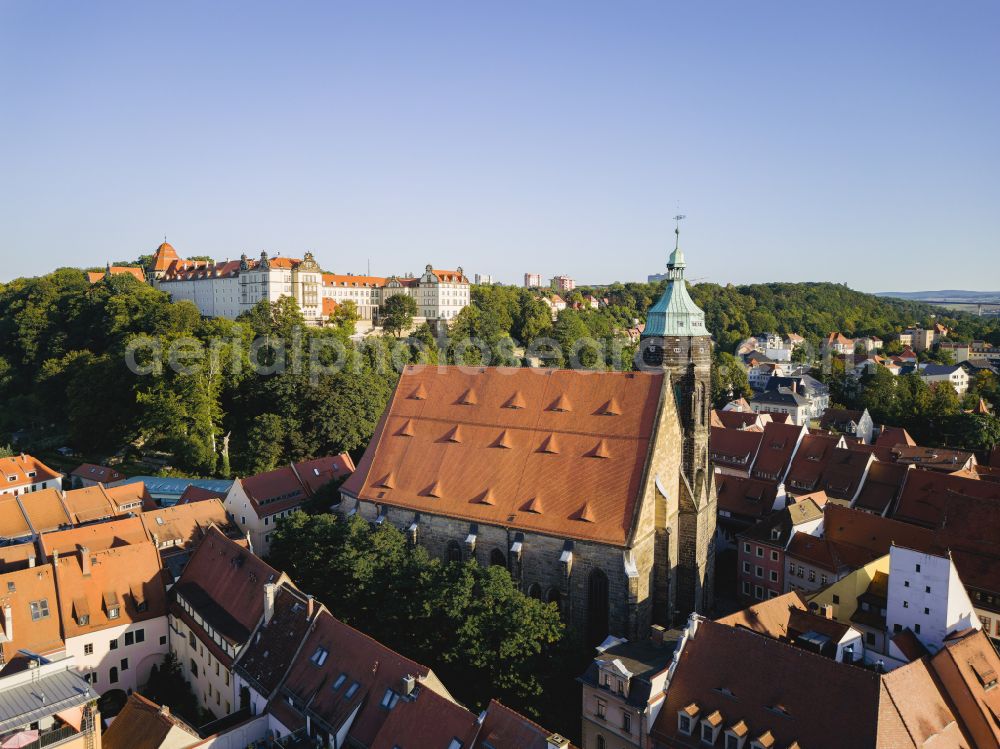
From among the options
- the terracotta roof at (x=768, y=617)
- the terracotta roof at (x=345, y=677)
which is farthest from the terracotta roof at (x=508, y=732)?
the terracotta roof at (x=768, y=617)

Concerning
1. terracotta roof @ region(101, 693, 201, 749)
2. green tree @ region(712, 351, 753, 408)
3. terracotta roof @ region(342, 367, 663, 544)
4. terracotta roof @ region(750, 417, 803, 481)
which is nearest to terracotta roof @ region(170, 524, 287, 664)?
terracotta roof @ region(101, 693, 201, 749)

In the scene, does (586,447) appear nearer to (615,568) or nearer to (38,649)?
(615,568)

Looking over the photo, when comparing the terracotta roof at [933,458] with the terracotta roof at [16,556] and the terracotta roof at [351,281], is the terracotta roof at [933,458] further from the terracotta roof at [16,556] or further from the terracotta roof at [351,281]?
the terracotta roof at [351,281]

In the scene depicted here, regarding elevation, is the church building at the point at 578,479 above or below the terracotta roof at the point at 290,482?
above

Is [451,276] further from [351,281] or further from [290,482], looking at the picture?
[290,482]

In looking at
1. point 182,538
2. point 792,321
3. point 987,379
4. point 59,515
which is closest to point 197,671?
point 182,538

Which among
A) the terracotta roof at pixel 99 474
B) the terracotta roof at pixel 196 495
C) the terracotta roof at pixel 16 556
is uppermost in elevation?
the terracotta roof at pixel 16 556
